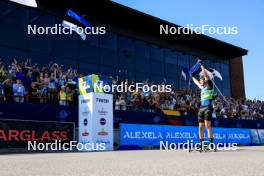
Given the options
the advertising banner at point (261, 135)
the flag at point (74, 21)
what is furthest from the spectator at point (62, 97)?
the advertising banner at point (261, 135)

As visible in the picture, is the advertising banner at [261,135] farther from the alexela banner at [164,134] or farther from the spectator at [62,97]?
the spectator at [62,97]

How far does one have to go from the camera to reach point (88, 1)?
26.7 metres

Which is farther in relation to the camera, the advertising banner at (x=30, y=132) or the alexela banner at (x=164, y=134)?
the alexela banner at (x=164, y=134)

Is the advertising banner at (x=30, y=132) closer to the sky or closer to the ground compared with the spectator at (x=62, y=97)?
closer to the ground

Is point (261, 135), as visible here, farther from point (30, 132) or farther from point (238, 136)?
point (30, 132)

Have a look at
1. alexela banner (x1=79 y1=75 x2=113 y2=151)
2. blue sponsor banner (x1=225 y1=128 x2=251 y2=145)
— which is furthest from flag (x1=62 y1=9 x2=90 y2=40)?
blue sponsor banner (x1=225 y1=128 x2=251 y2=145)

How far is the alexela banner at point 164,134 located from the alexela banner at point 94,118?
2.10 metres

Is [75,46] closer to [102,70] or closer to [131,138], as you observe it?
[102,70]

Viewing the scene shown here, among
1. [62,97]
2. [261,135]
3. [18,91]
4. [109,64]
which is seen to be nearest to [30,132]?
[18,91]

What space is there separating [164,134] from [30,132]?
774cm

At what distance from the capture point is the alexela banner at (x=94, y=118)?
1558 centimetres

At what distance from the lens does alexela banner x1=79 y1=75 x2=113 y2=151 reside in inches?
613

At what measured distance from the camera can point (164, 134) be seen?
66.3 feet

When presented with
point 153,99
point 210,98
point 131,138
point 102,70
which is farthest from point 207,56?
point 210,98
